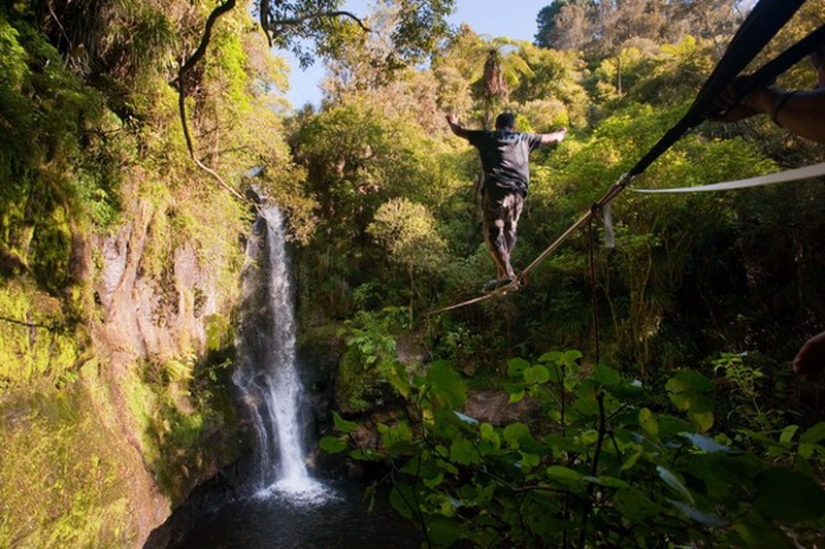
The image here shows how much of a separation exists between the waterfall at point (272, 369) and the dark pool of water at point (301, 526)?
57 cm

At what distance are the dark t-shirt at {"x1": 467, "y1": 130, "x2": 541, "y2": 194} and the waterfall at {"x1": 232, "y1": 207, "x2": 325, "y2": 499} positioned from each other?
4990 millimetres

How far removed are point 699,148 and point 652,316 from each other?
3.10 metres

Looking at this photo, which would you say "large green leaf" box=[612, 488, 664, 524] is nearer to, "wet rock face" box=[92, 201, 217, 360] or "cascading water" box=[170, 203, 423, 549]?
"cascading water" box=[170, 203, 423, 549]

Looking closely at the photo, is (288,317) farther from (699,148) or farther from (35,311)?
(699,148)

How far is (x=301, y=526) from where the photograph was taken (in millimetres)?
7438

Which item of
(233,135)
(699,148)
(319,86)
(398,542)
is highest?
(319,86)

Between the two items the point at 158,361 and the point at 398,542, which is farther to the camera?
the point at 158,361

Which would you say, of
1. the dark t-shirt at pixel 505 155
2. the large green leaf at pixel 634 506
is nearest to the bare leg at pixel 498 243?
the dark t-shirt at pixel 505 155

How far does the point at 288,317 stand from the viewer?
41.2 feet

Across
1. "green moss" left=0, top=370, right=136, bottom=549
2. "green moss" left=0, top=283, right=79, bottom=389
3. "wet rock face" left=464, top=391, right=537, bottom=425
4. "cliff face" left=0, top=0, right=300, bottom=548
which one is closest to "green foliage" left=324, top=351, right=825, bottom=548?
"cliff face" left=0, top=0, right=300, bottom=548

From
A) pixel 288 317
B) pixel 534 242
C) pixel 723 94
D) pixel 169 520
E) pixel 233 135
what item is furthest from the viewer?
pixel 288 317

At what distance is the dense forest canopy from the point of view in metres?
0.74

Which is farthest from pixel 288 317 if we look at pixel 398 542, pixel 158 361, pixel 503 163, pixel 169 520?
pixel 503 163

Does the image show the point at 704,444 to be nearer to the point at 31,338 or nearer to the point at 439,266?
the point at 31,338
